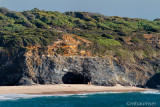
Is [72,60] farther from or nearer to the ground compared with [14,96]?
farther from the ground

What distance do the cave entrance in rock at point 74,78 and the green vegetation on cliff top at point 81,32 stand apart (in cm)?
668

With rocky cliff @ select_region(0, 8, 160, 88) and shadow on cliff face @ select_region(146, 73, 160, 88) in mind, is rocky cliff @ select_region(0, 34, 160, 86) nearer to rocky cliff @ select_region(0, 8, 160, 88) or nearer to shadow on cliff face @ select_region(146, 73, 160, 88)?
rocky cliff @ select_region(0, 8, 160, 88)

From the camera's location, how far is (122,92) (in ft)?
141

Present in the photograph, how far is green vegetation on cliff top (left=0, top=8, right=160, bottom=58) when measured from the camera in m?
47.5

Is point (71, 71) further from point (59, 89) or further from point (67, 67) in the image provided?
point (59, 89)

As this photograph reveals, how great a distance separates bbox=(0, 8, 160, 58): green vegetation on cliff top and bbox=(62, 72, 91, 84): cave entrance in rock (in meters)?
6.68

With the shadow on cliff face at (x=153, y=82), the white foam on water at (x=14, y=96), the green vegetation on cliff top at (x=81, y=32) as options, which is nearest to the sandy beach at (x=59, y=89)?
the white foam on water at (x=14, y=96)

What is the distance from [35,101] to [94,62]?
704 inches

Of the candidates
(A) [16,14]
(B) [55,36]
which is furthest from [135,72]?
(A) [16,14]

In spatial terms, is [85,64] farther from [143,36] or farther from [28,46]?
[143,36]

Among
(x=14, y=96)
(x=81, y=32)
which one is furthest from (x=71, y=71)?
(x=81, y=32)

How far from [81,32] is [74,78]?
58.9ft

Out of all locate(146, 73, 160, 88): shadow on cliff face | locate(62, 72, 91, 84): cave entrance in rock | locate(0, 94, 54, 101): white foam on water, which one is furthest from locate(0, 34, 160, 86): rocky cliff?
locate(0, 94, 54, 101): white foam on water

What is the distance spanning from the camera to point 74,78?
47.7m
